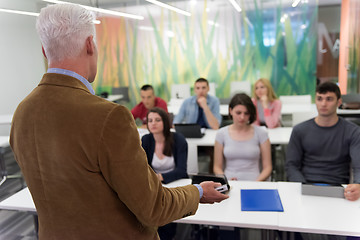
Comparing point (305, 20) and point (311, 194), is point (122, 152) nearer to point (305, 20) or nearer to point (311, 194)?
point (311, 194)

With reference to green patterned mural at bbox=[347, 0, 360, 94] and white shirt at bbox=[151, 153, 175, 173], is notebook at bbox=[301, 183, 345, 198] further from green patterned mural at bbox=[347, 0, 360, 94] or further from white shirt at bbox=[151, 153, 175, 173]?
green patterned mural at bbox=[347, 0, 360, 94]

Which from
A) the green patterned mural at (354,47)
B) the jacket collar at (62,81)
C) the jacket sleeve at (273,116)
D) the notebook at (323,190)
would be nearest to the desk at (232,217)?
the notebook at (323,190)

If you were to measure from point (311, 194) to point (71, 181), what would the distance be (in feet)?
5.53

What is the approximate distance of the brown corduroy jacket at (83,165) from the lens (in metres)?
0.86

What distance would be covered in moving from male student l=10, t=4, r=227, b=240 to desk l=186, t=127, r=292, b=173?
207cm

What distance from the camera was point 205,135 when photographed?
390 cm

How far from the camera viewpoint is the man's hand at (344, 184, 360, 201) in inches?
78.0

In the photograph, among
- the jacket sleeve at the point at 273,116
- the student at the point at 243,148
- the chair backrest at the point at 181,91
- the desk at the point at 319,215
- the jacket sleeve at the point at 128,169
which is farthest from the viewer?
the chair backrest at the point at 181,91

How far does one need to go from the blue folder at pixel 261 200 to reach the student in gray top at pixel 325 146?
1.81 ft

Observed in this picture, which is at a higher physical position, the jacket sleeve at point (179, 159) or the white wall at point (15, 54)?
the white wall at point (15, 54)

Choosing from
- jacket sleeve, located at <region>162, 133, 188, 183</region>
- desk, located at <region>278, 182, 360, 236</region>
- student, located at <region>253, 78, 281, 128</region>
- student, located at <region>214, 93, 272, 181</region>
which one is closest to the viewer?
desk, located at <region>278, 182, 360, 236</region>

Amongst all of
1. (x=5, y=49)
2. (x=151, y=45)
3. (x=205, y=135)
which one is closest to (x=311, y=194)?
(x=205, y=135)

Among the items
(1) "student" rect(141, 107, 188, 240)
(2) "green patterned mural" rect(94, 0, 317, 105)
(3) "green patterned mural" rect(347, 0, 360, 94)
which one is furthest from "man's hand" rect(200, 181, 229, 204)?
(3) "green patterned mural" rect(347, 0, 360, 94)

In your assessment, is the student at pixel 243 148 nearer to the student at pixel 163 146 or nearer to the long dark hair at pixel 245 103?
the long dark hair at pixel 245 103
